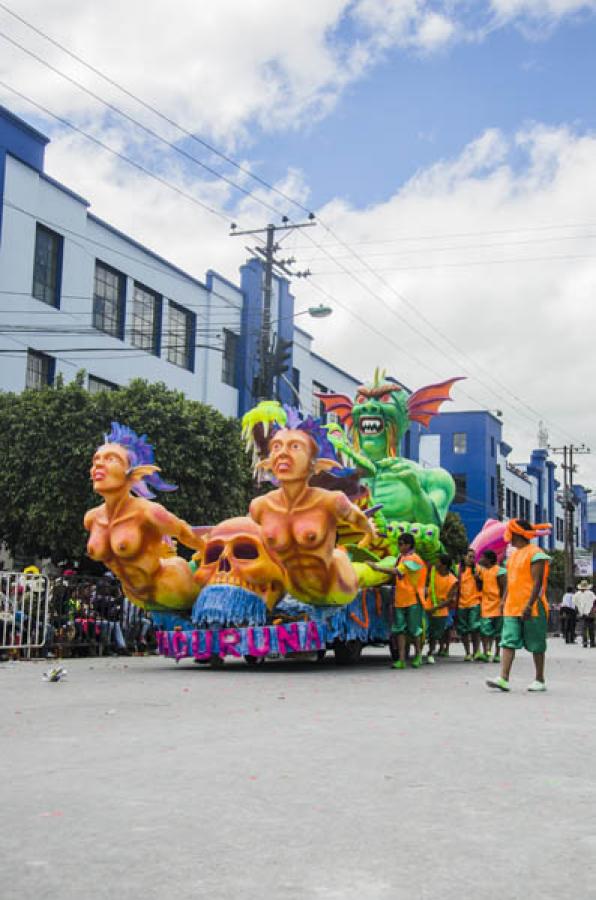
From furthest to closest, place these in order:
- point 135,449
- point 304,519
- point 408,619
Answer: point 408,619, point 135,449, point 304,519

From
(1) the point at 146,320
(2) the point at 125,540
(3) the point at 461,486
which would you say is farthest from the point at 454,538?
(2) the point at 125,540

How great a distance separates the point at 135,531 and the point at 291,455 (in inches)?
84.9

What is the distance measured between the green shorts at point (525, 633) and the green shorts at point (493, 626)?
5.01 m

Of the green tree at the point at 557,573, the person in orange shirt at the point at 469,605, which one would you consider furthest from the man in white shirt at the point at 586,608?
the green tree at the point at 557,573

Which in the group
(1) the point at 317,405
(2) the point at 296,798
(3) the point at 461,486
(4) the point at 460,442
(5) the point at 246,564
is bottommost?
(2) the point at 296,798

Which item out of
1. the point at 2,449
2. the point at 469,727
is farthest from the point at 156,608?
the point at 2,449

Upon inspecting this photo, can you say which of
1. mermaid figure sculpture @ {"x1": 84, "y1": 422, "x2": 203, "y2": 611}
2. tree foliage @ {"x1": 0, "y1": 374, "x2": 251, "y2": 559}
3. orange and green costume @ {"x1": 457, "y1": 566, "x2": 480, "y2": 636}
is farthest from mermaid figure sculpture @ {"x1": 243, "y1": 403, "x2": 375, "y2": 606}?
tree foliage @ {"x1": 0, "y1": 374, "x2": 251, "y2": 559}

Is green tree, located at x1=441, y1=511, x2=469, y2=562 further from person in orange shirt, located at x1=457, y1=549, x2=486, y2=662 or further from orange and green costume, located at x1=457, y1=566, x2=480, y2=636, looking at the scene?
orange and green costume, located at x1=457, y1=566, x2=480, y2=636

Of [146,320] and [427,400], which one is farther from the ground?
[146,320]

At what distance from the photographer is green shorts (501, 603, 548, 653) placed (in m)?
10.3

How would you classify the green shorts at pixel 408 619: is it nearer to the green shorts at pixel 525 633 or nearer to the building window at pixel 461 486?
the green shorts at pixel 525 633

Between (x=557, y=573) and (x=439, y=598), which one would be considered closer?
(x=439, y=598)

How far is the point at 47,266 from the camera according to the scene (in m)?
25.0

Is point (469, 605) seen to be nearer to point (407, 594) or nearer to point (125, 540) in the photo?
point (407, 594)
